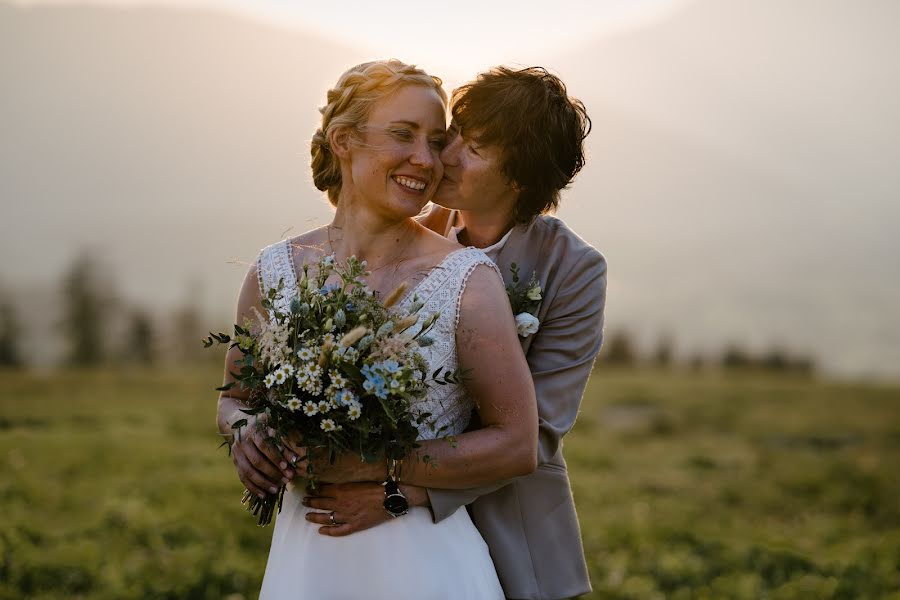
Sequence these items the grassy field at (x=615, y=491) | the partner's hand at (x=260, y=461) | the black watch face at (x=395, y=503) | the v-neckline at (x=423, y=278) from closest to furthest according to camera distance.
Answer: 1. the partner's hand at (x=260, y=461)
2. the black watch face at (x=395, y=503)
3. the v-neckline at (x=423, y=278)
4. the grassy field at (x=615, y=491)

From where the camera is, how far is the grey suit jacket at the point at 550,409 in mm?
3365

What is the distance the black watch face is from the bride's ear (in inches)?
49.7

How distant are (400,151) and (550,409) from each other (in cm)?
106

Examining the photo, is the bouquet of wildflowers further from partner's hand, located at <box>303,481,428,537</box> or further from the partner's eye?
the partner's eye

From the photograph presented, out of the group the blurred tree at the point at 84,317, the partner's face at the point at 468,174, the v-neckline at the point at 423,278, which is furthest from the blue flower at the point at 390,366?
the blurred tree at the point at 84,317

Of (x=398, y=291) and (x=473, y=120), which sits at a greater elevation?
(x=473, y=120)

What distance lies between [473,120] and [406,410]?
45.3 inches

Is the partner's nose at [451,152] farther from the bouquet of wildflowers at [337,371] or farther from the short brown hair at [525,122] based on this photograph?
the bouquet of wildflowers at [337,371]

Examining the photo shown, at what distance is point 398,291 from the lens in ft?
9.00

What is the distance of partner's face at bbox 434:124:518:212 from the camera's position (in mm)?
3428

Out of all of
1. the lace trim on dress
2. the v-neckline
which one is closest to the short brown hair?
the v-neckline

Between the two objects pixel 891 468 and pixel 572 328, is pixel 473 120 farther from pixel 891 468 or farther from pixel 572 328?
pixel 891 468

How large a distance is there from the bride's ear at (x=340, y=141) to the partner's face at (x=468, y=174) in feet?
1.15

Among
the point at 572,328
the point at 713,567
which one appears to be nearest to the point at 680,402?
the point at 713,567
